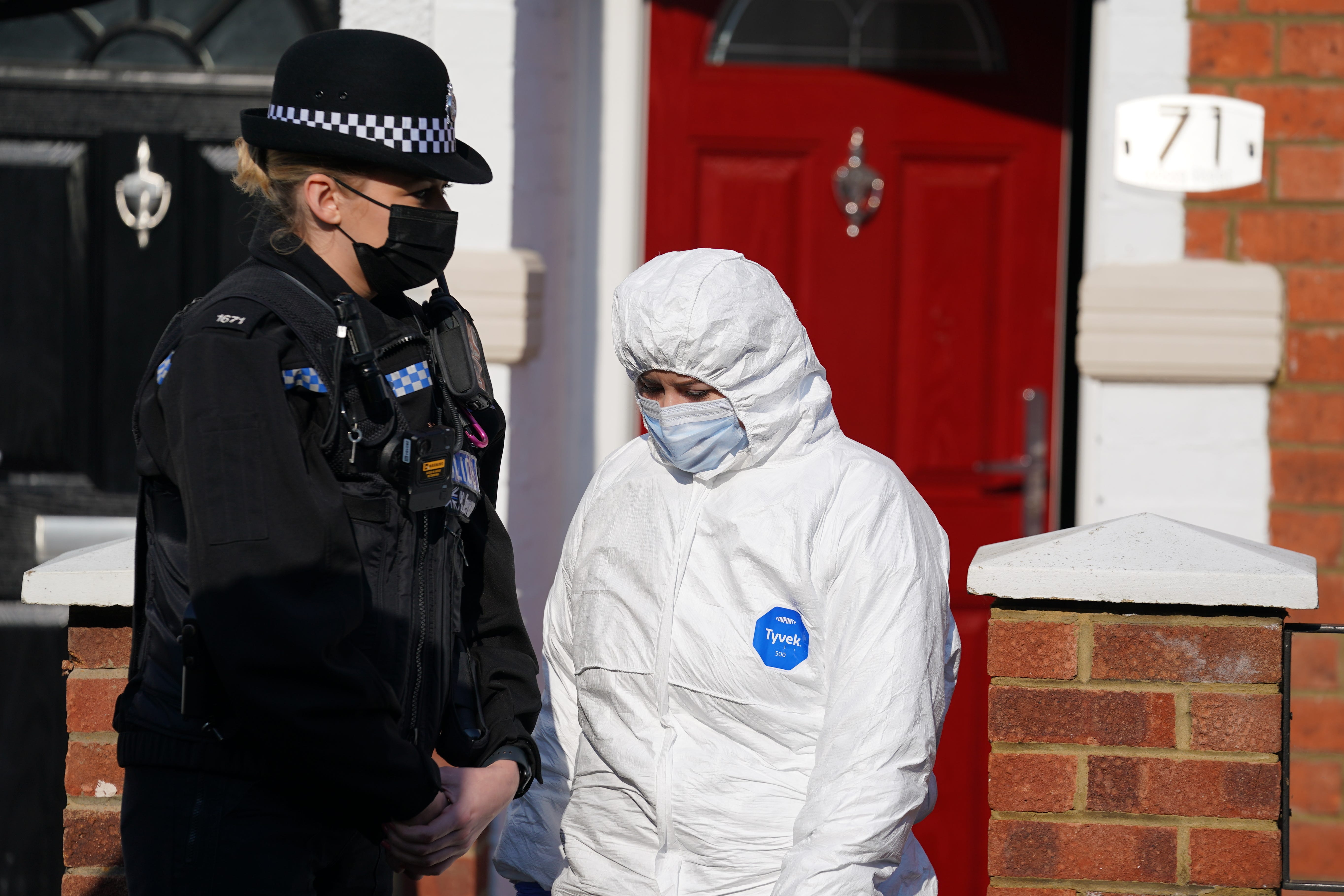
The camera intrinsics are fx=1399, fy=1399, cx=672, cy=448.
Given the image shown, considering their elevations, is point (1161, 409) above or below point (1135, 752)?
above

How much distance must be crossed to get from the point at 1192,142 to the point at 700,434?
6.73 feet

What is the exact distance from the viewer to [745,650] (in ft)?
6.45

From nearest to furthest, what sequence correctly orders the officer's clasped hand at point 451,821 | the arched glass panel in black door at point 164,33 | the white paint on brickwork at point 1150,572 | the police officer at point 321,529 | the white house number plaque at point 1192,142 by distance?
the police officer at point 321,529, the officer's clasped hand at point 451,821, the white paint on brickwork at point 1150,572, the white house number plaque at point 1192,142, the arched glass panel in black door at point 164,33

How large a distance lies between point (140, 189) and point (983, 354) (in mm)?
2473

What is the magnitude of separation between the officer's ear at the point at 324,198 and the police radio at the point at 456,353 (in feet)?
0.59

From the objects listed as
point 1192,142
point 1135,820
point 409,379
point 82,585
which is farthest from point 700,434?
point 1192,142

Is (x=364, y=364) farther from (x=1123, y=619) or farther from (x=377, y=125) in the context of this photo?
(x=1123, y=619)

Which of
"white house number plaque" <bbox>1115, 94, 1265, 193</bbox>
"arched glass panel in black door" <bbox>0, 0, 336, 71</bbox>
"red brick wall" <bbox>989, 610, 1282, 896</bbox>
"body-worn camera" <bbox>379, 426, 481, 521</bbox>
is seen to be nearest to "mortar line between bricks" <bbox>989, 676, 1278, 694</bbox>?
"red brick wall" <bbox>989, 610, 1282, 896</bbox>

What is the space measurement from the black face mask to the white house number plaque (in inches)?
86.0

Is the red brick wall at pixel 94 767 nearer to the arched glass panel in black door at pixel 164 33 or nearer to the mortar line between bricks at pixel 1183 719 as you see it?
the mortar line between bricks at pixel 1183 719

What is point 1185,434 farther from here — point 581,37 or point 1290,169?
point 581,37

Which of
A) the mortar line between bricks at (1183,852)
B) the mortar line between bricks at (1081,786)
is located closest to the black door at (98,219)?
the mortar line between bricks at (1081,786)

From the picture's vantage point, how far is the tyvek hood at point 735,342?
1.99m

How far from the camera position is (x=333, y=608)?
1654 mm
